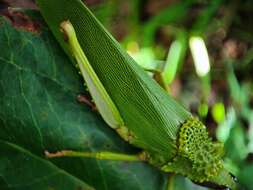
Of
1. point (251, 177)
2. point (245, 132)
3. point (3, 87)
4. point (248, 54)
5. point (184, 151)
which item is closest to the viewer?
point (3, 87)

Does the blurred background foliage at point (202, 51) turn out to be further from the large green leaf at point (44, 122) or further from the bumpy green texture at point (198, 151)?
the large green leaf at point (44, 122)

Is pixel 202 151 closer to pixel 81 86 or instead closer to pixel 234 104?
pixel 81 86

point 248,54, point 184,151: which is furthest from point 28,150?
point 248,54

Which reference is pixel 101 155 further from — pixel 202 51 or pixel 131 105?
pixel 202 51

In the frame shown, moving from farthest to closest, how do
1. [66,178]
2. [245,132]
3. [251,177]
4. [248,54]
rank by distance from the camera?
[248,54], [245,132], [251,177], [66,178]

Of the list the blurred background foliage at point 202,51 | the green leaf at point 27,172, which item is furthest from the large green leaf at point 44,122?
the blurred background foliage at point 202,51

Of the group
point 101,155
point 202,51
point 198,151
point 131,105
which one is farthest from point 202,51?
point 101,155

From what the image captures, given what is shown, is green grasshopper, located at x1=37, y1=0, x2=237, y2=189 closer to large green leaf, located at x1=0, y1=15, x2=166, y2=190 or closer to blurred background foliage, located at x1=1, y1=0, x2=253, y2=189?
large green leaf, located at x1=0, y1=15, x2=166, y2=190
